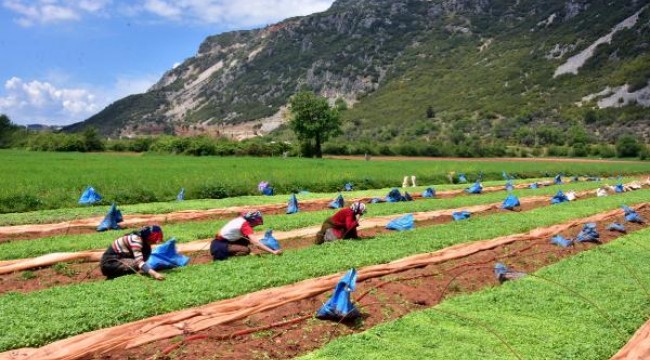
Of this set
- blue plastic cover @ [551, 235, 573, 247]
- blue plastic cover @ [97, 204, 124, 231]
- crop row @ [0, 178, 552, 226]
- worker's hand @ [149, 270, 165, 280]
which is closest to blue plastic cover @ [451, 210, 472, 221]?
blue plastic cover @ [551, 235, 573, 247]

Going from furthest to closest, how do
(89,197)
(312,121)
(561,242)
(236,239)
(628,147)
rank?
(628,147)
(312,121)
(89,197)
(561,242)
(236,239)

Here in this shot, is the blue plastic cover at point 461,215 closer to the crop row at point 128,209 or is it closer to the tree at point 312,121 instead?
the crop row at point 128,209

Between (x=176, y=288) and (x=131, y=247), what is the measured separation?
180 centimetres

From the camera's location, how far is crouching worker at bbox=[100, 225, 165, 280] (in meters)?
11.1

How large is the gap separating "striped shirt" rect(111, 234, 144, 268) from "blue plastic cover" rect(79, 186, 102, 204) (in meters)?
11.9

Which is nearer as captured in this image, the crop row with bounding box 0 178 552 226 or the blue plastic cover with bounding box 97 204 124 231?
the blue plastic cover with bounding box 97 204 124 231

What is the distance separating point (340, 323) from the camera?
9.20 m

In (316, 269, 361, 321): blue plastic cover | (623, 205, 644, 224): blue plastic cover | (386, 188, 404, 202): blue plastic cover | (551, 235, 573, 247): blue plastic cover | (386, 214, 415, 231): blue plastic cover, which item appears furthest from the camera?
(386, 188, 404, 202): blue plastic cover

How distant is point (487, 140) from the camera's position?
9919 centimetres

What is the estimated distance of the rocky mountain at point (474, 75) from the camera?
10194cm

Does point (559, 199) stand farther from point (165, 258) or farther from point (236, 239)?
point (165, 258)

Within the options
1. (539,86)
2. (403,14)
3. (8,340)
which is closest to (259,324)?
(8,340)

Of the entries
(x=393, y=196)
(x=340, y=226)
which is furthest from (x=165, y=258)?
(x=393, y=196)

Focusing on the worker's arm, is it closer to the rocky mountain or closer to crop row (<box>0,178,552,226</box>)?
crop row (<box>0,178,552,226</box>)
